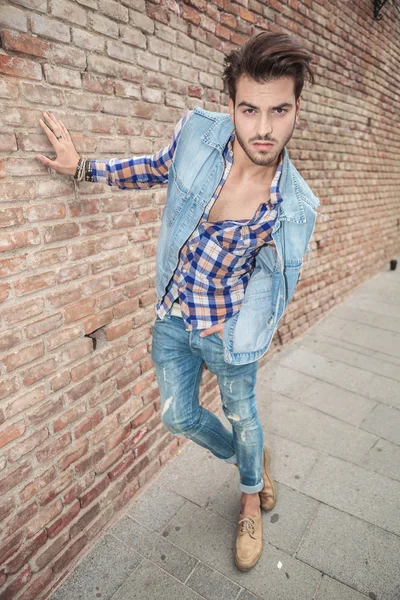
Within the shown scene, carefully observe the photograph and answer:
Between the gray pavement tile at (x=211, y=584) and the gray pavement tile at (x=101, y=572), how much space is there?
0.29 m

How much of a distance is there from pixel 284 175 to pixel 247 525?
1.75 meters

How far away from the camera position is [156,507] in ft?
7.82

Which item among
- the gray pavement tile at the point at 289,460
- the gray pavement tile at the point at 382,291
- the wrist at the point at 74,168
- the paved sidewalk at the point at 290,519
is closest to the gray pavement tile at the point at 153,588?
the paved sidewalk at the point at 290,519

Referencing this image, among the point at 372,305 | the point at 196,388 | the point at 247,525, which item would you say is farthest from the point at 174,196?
the point at 372,305

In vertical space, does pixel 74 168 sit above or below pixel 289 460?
above

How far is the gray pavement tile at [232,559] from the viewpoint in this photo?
192 cm

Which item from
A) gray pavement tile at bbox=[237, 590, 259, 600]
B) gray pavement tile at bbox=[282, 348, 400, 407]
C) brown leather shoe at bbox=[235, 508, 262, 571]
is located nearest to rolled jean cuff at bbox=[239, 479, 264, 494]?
brown leather shoe at bbox=[235, 508, 262, 571]

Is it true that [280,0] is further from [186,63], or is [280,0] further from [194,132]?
[194,132]

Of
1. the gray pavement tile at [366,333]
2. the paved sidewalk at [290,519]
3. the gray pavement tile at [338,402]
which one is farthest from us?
the gray pavement tile at [366,333]

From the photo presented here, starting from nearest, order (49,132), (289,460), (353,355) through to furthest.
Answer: (49,132)
(289,460)
(353,355)

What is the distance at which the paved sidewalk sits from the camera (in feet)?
6.39

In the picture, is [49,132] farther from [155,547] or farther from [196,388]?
[155,547]

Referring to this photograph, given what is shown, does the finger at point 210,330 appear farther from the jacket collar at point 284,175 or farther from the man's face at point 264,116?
the man's face at point 264,116

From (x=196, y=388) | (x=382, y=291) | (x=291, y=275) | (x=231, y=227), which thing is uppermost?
(x=231, y=227)
